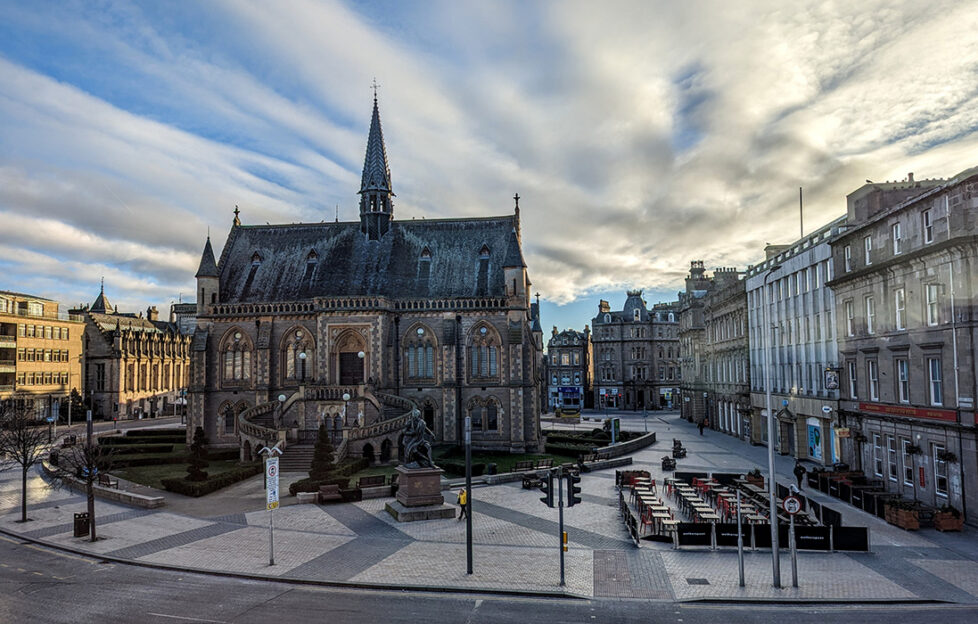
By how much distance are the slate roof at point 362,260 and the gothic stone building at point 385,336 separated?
0.39ft

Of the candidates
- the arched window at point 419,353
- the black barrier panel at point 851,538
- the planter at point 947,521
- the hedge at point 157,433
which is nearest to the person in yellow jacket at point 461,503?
the black barrier panel at point 851,538

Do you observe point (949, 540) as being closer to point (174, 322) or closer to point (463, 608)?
point (463, 608)

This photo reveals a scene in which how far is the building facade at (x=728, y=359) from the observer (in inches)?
2309

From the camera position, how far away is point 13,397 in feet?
242

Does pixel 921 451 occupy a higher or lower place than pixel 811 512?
higher

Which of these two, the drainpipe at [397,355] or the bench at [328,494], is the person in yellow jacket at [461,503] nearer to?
the bench at [328,494]

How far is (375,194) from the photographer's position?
194ft

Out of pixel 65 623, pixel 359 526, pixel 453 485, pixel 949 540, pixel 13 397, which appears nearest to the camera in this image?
pixel 65 623

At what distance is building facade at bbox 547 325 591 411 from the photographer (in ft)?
370

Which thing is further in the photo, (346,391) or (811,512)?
(346,391)

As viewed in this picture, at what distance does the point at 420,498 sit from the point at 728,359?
1731 inches

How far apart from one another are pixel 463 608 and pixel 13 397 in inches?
3040

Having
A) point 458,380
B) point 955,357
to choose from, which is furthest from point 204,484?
point 955,357

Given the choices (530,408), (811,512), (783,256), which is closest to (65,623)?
(811,512)
